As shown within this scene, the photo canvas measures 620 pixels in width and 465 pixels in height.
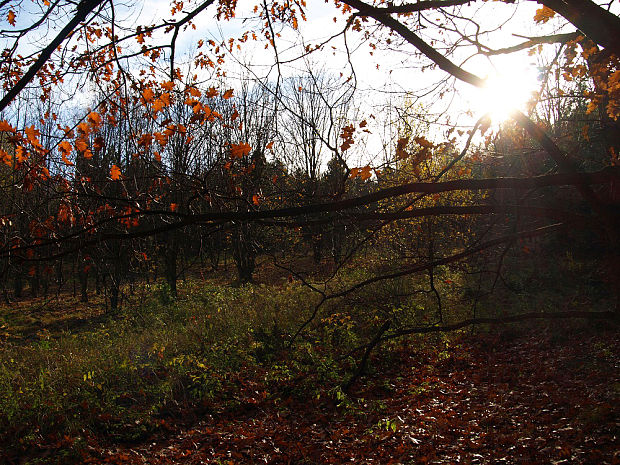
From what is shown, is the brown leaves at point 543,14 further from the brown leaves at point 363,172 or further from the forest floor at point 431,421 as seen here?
the forest floor at point 431,421

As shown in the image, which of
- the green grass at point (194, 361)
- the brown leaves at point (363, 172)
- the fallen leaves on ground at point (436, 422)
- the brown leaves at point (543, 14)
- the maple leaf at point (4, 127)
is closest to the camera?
the maple leaf at point (4, 127)

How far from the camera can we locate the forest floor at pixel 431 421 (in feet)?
14.0

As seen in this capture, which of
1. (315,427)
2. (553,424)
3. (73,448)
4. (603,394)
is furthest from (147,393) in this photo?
(603,394)

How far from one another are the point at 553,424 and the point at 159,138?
4824 mm

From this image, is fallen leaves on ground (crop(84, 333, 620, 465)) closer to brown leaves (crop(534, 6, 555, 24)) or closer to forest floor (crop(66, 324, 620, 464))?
forest floor (crop(66, 324, 620, 464))

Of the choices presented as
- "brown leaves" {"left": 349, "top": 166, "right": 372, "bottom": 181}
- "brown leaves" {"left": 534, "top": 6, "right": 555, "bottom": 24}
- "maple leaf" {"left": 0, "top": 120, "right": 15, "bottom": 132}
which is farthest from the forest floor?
"brown leaves" {"left": 534, "top": 6, "right": 555, "bottom": 24}

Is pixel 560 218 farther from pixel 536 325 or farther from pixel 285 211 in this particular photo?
pixel 536 325

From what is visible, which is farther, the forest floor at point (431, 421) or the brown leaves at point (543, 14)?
the forest floor at point (431, 421)

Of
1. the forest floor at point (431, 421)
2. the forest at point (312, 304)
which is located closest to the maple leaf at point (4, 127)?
the forest at point (312, 304)

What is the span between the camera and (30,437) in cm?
430

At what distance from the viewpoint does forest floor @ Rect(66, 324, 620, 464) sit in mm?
4258

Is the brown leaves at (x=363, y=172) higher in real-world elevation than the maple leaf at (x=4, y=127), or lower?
lower

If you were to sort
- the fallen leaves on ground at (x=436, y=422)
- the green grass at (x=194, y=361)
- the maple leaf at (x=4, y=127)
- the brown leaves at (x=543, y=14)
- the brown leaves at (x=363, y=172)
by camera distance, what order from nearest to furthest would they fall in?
the maple leaf at (x=4, y=127), the brown leaves at (x=363, y=172), the brown leaves at (x=543, y=14), the fallen leaves on ground at (x=436, y=422), the green grass at (x=194, y=361)

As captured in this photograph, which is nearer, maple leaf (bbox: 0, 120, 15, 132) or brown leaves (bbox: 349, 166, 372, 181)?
maple leaf (bbox: 0, 120, 15, 132)
